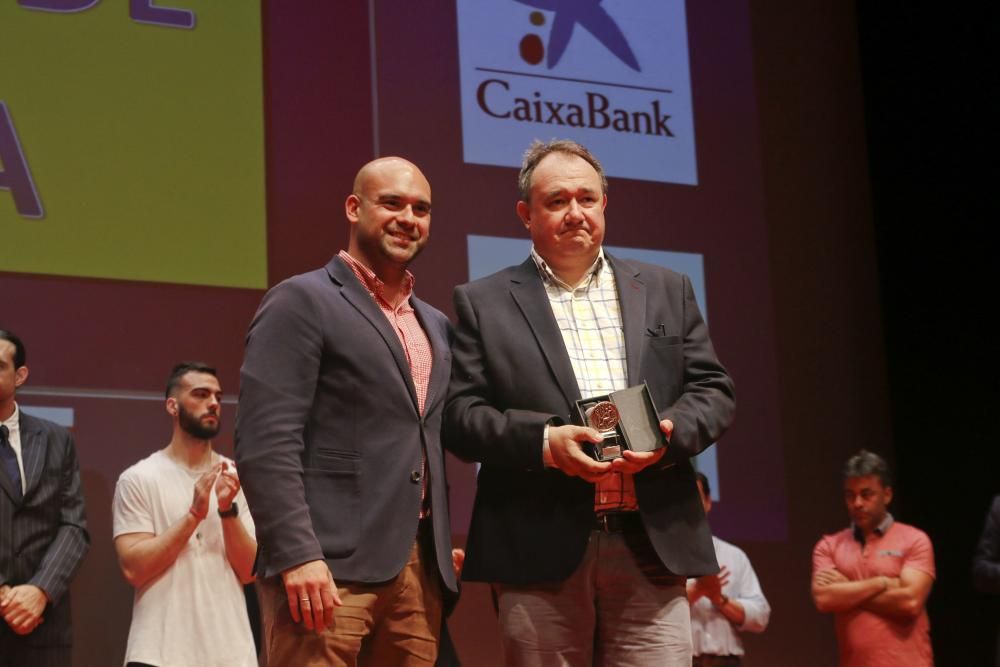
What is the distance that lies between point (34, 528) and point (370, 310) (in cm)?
183

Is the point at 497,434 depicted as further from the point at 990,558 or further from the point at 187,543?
the point at 990,558

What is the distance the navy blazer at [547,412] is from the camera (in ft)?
7.40

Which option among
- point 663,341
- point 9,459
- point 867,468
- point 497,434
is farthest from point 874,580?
point 9,459

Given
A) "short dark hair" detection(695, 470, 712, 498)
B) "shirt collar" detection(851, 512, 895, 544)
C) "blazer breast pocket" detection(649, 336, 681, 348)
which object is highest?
"blazer breast pocket" detection(649, 336, 681, 348)

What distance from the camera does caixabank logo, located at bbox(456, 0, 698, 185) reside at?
479 centimetres

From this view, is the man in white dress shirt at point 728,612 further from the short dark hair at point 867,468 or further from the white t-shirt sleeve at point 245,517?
the white t-shirt sleeve at point 245,517

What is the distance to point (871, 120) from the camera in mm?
5715

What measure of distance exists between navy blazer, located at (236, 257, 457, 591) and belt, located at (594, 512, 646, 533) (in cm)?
32

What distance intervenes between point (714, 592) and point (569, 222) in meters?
1.84

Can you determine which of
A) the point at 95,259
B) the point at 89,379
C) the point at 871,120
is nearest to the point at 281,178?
the point at 95,259

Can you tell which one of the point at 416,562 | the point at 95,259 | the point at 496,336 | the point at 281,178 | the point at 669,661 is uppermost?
the point at 281,178

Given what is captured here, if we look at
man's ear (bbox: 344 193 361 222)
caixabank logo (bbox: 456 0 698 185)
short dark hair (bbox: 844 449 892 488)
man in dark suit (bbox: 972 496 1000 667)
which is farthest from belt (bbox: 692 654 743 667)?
man's ear (bbox: 344 193 361 222)

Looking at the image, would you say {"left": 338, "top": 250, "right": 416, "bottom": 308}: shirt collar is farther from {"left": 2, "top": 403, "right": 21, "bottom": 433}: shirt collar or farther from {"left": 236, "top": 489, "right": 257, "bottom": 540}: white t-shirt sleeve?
{"left": 2, "top": 403, "right": 21, "bottom": 433}: shirt collar

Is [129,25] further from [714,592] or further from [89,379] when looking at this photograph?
[714,592]
